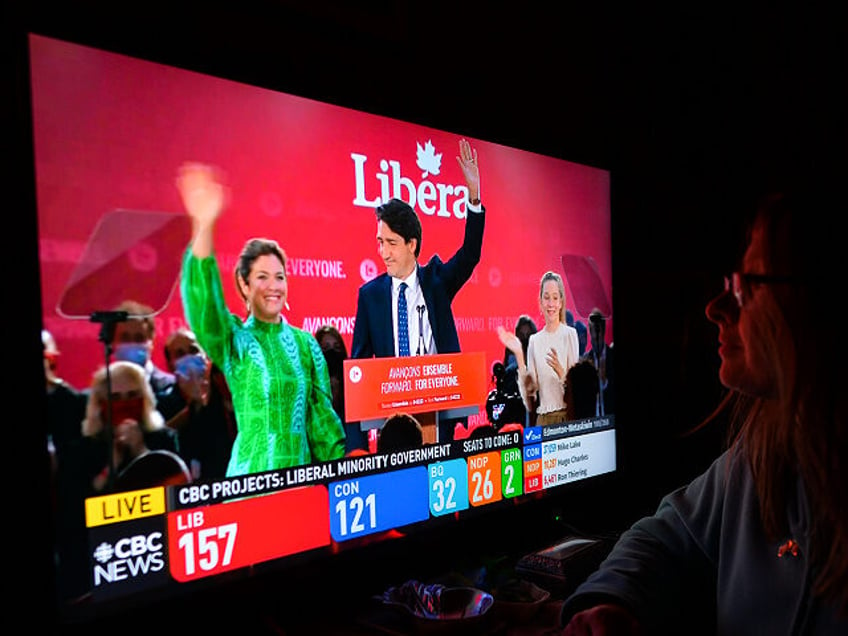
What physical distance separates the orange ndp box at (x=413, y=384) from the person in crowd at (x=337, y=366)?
0.01m

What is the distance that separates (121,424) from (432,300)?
0.75m

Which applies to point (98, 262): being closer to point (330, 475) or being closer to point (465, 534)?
point (330, 475)

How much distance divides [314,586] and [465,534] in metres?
0.40

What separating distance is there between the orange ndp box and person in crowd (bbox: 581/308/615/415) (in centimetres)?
45

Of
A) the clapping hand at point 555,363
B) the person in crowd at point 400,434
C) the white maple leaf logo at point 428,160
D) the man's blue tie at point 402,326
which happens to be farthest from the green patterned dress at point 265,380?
the clapping hand at point 555,363

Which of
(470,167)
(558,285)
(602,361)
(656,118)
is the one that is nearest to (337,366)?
(470,167)

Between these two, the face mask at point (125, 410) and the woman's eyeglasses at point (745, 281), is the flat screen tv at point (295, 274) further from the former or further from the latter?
the woman's eyeglasses at point (745, 281)

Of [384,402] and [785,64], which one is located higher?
[785,64]

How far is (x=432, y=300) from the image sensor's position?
5.30 feet

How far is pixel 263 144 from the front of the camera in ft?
Answer: 4.38

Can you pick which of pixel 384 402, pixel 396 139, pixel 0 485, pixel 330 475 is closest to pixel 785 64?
pixel 396 139

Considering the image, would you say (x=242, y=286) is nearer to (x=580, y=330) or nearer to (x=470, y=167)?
(x=470, y=167)

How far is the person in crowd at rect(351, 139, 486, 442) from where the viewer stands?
1496 mm

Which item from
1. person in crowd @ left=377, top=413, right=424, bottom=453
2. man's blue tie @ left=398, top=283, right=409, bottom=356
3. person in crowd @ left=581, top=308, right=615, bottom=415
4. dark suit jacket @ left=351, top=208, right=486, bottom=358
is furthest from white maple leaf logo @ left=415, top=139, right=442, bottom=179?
person in crowd @ left=581, top=308, right=615, bottom=415
